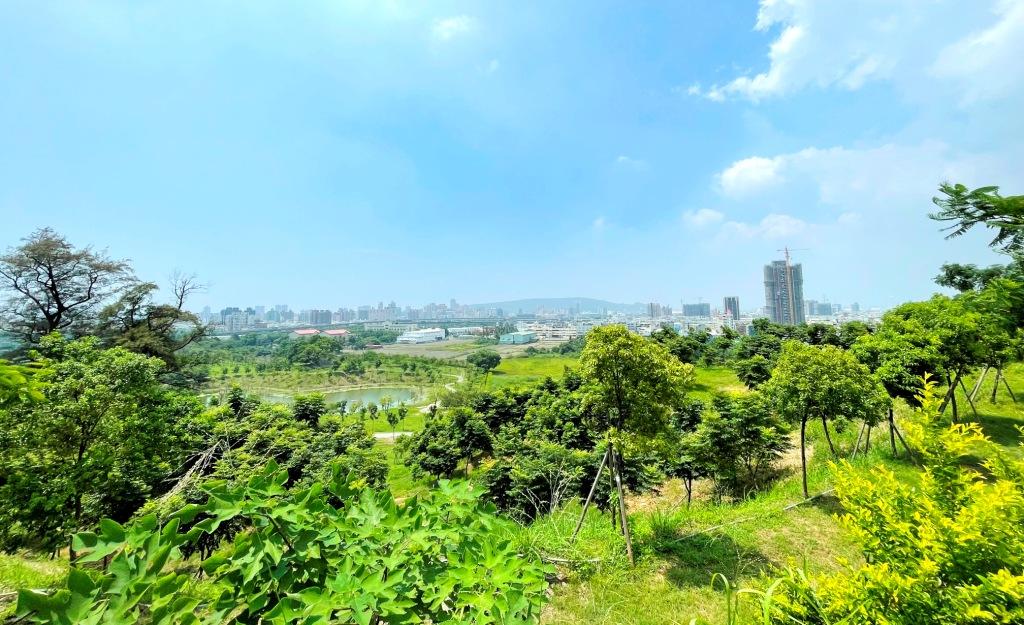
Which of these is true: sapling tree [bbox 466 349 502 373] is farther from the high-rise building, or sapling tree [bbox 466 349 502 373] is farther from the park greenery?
the high-rise building

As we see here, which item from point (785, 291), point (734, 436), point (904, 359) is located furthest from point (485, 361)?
point (785, 291)

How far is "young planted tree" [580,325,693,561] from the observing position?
471 centimetres

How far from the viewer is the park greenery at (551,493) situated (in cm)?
102

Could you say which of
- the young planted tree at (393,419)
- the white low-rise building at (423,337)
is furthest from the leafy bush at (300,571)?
the white low-rise building at (423,337)

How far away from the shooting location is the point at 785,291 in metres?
106

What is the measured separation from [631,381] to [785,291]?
409 feet

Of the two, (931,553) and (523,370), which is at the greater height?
(931,553)

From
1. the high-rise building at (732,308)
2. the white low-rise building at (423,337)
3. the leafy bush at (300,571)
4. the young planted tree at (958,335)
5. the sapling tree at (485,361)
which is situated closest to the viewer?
the leafy bush at (300,571)

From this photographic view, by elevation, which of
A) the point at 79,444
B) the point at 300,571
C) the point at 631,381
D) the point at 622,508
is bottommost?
the point at 622,508

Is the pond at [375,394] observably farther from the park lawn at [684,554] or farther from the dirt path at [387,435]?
the park lawn at [684,554]

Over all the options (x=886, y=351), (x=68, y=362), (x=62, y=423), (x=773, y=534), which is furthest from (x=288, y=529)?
(x=886, y=351)

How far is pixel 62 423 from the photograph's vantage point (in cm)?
608

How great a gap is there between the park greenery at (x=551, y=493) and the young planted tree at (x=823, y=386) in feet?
0.14

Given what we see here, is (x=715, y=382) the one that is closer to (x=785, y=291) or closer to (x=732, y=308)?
(x=785, y=291)
